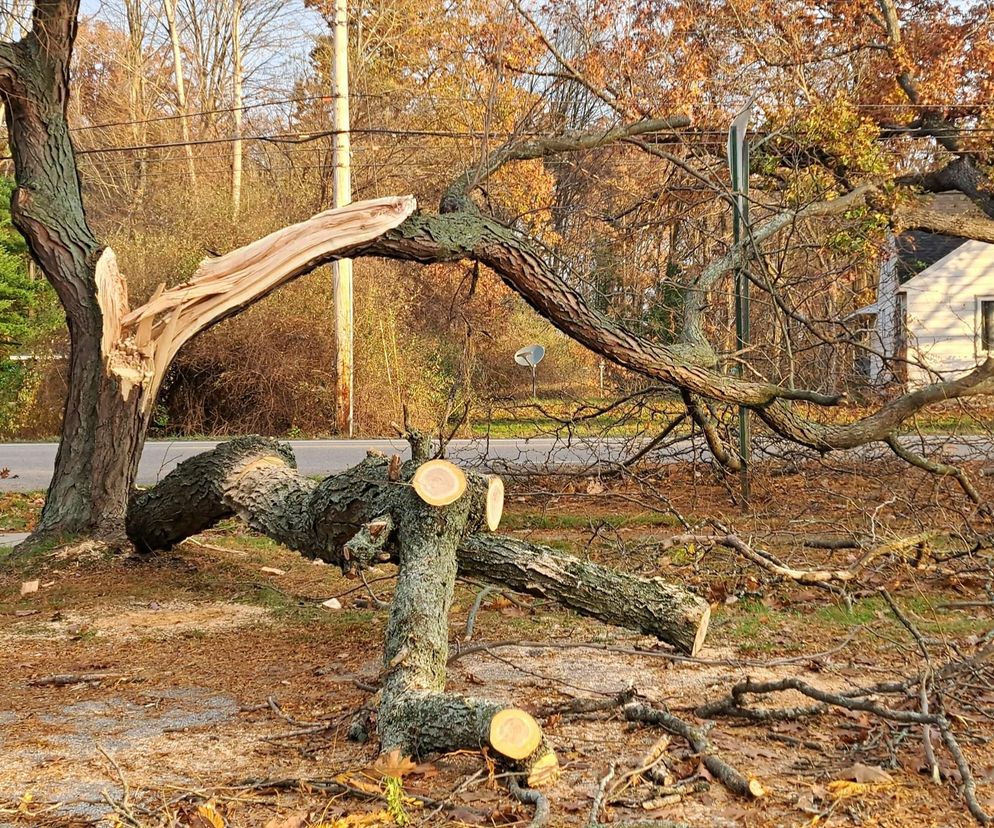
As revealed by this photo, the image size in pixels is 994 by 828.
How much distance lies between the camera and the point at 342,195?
15414mm

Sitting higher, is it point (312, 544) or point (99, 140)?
point (99, 140)

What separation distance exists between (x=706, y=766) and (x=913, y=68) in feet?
43.2

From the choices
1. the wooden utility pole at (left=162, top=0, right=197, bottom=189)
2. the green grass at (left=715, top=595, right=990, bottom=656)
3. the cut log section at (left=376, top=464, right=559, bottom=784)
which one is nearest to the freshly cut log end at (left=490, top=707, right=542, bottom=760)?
the cut log section at (left=376, top=464, right=559, bottom=784)

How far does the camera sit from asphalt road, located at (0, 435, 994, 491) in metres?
9.74

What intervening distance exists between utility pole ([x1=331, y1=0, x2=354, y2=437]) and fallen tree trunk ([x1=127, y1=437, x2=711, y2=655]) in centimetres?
902

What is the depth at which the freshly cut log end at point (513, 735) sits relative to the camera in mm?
3166

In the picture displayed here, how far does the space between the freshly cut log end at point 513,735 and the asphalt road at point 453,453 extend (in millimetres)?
6227

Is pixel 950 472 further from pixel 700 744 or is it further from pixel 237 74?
pixel 237 74

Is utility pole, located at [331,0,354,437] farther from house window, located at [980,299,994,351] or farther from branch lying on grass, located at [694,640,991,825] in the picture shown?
house window, located at [980,299,994,351]

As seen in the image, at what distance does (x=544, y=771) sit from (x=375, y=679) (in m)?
1.56

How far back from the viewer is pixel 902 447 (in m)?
8.05

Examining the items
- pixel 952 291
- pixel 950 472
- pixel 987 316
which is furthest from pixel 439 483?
pixel 987 316

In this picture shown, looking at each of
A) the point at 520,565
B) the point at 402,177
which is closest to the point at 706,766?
the point at 520,565

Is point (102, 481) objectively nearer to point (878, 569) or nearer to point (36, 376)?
point (878, 569)
